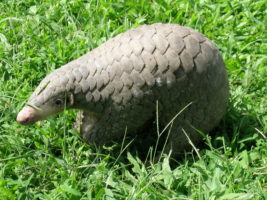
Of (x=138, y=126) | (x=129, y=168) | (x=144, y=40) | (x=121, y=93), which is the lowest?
(x=129, y=168)

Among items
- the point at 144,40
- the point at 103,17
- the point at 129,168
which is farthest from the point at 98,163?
the point at 103,17

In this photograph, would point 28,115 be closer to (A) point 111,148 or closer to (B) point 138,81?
(A) point 111,148

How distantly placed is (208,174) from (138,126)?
50cm

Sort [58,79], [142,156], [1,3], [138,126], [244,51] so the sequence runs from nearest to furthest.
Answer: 1. [58,79]
2. [138,126]
3. [142,156]
4. [244,51]
5. [1,3]

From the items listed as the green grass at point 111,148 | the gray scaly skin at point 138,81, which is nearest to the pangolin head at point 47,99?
the gray scaly skin at point 138,81

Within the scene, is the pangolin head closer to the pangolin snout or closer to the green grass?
→ the pangolin snout

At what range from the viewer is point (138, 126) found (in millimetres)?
3084

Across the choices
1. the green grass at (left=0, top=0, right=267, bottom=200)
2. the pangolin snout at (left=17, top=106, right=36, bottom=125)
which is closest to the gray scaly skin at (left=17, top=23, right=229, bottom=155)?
the pangolin snout at (left=17, top=106, right=36, bottom=125)

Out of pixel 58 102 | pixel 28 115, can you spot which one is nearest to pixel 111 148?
pixel 58 102

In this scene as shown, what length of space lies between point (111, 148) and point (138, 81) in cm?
44

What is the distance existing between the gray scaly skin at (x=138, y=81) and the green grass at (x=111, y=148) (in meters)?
0.25

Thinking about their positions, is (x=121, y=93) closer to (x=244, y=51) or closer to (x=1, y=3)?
(x=244, y=51)

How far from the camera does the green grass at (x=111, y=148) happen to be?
113 inches

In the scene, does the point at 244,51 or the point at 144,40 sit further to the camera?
the point at 244,51
